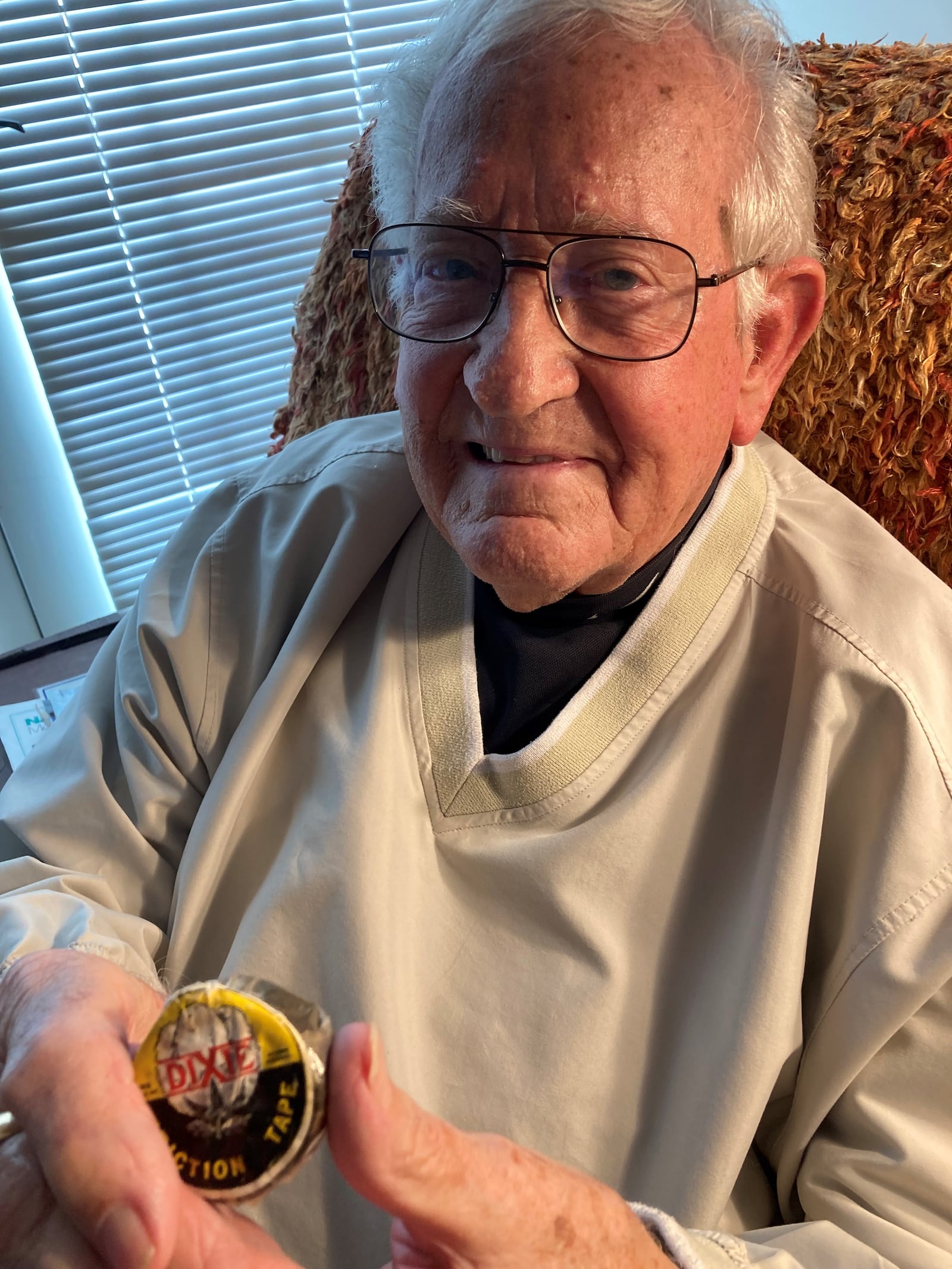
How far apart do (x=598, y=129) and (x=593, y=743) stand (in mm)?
552

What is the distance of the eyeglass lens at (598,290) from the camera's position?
81cm

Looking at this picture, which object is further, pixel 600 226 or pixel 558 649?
pixel 558 649

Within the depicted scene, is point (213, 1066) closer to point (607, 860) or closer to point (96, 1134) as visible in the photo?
point (96, 1134)

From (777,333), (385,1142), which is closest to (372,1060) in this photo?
(385,1142)

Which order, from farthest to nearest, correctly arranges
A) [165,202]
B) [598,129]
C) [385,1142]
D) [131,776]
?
[165,202]
[131,776]
[598,129]
[385,1142]

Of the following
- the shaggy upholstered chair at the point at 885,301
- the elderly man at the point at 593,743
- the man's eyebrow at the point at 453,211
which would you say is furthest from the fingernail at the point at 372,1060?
the shaggy upholstered chair at the point at 885,301

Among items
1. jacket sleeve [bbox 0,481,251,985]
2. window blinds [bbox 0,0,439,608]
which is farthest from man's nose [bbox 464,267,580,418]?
window blinds [bbox 0,0,439,608]

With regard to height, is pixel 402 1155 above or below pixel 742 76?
below

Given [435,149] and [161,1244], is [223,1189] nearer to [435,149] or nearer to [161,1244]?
[161,1244]

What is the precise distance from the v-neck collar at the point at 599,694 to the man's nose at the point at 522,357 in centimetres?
24

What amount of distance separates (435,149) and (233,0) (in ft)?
4.48

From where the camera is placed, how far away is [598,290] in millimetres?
820

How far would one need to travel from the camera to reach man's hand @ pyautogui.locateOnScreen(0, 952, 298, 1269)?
19.5 inches

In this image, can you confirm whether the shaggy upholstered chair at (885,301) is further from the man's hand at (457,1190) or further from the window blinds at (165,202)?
the window blinds at (165,202)
